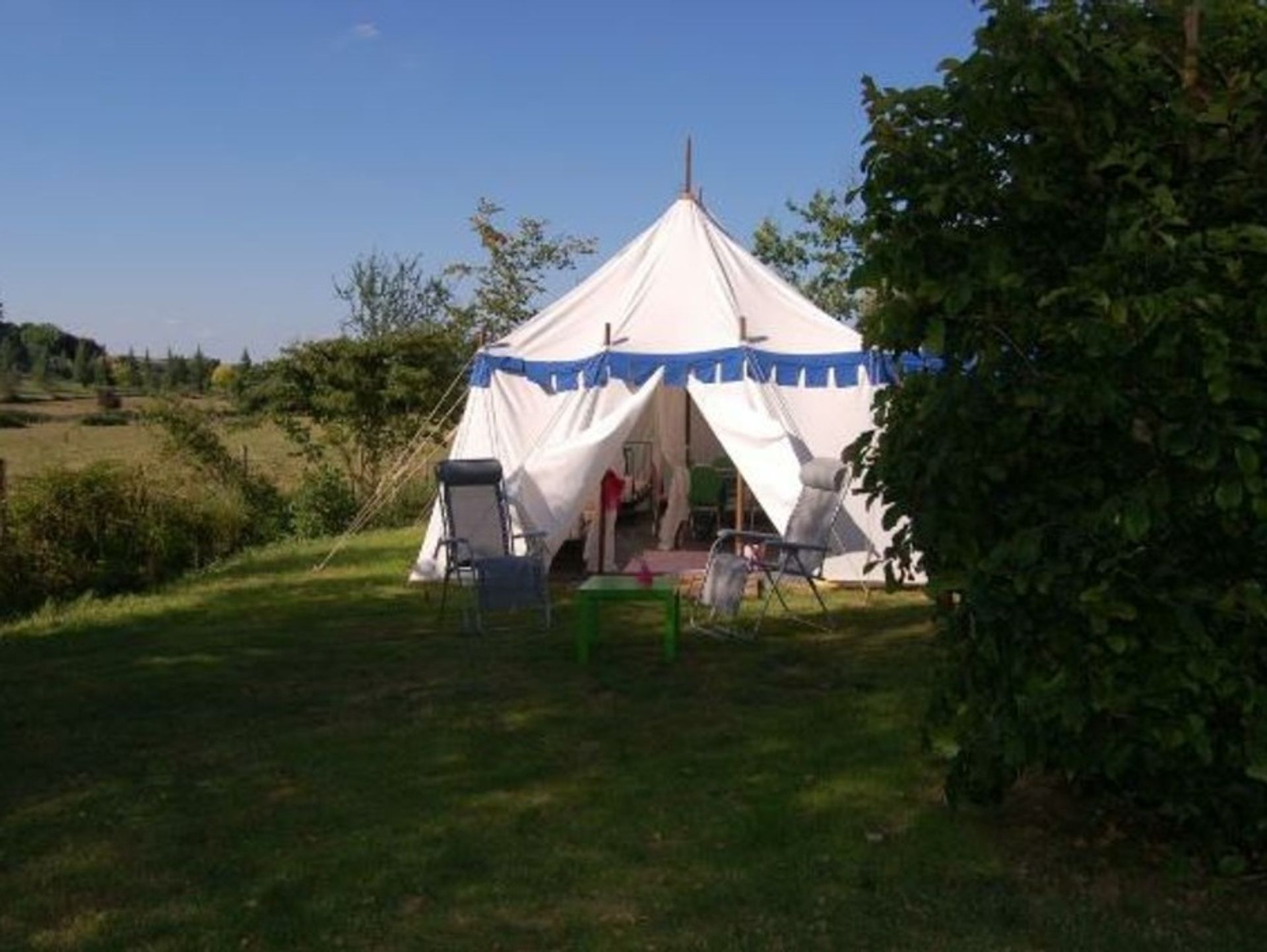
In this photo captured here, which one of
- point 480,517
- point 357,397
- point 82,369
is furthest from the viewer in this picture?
point 82,369

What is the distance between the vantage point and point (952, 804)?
401 cm

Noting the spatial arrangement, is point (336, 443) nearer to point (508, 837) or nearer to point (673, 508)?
point (673, 508)

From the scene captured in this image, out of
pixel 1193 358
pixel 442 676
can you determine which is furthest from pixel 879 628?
pixel 1193 358

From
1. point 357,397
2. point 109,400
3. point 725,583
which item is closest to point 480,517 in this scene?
point 725,583

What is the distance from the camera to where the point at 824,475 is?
8188 millimetres

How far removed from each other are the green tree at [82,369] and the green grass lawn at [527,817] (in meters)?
56.0

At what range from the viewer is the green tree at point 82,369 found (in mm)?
58469

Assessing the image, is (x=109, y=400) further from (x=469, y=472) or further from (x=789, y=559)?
(x=789, y=559)

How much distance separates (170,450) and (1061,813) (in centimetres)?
1169

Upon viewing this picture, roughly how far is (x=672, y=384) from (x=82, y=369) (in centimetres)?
5549

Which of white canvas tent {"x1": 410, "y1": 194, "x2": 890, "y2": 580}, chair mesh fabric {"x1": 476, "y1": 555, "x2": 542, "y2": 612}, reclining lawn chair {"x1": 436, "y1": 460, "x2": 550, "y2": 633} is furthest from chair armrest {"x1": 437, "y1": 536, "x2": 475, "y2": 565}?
white canvas tent {"x1": 410, "y1": 194, "x2": 890, "y2": 580}

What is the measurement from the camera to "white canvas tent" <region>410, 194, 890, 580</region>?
9750mm

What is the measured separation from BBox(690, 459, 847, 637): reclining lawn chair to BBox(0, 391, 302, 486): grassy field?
641 cm

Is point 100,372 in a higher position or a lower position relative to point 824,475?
higher
